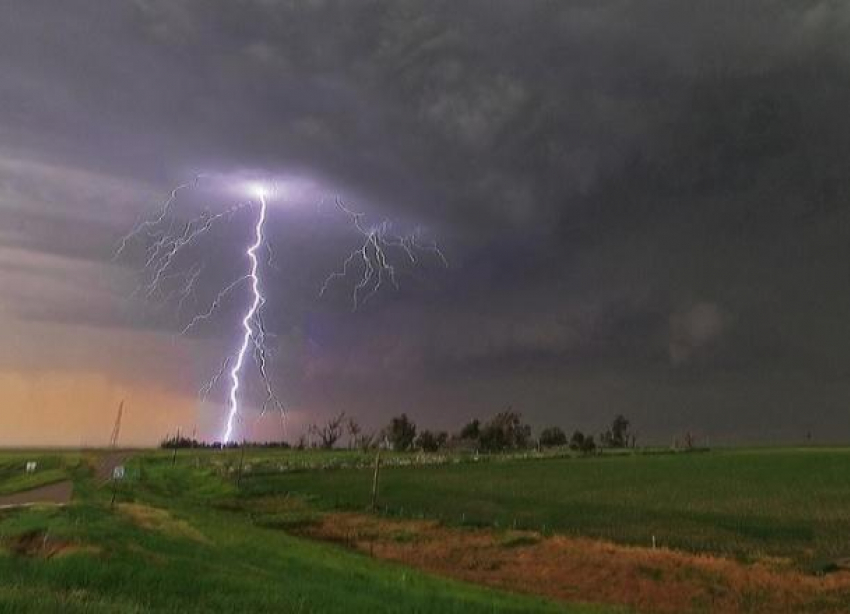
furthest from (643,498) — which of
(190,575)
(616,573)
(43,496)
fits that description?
(190,575)

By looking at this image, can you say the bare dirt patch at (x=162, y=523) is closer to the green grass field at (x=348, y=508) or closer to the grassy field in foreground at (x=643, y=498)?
the green grass field at (x=348, y=508)

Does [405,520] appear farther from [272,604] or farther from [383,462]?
[383,462]

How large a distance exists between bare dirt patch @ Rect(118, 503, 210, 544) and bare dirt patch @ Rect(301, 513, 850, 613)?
10480mm

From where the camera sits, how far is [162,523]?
1506 inches

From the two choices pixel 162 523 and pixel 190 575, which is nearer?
pixel 190 575

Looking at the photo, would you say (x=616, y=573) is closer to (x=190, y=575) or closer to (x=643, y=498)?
(x=190, y=575)

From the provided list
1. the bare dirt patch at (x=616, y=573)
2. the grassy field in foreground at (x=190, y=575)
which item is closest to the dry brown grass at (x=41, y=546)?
the grassy field in foreground at (x=190, y=575)

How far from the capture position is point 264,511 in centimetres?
6444

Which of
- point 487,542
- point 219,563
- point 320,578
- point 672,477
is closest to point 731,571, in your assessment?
point 487,542

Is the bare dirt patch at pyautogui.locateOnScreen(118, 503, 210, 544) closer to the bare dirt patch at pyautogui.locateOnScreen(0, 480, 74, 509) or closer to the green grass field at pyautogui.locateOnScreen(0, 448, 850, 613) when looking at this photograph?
the green grass field at pyautogui.locateOnScreen(0, 448, 850, 613)

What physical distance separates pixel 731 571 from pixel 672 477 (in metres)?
56.5

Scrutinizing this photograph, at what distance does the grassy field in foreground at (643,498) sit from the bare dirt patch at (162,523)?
2171 cm

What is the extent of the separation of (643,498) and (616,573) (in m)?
36.3

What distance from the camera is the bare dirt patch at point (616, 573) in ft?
101
